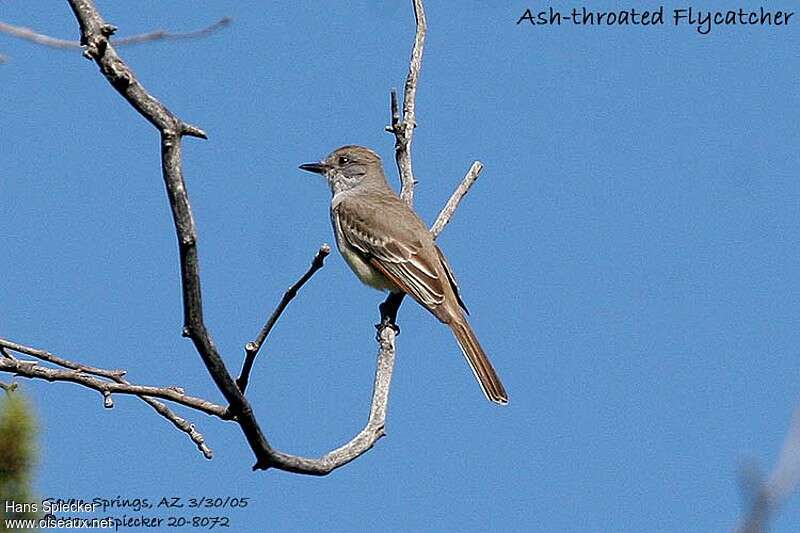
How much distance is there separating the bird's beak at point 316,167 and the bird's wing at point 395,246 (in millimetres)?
758

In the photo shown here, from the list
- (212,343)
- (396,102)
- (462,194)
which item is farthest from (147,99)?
(462,194)

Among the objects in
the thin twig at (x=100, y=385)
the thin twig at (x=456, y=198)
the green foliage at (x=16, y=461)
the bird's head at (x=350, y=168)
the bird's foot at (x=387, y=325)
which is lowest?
the green foliage at (x=16, y=461)

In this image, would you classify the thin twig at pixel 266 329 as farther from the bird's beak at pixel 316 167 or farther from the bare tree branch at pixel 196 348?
the bird's beak at pixel 316 167

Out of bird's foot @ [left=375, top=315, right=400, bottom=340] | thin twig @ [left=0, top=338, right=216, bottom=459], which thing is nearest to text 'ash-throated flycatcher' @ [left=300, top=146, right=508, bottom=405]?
bird's foot @ [left=375, top=315, right=400, bottom=340]

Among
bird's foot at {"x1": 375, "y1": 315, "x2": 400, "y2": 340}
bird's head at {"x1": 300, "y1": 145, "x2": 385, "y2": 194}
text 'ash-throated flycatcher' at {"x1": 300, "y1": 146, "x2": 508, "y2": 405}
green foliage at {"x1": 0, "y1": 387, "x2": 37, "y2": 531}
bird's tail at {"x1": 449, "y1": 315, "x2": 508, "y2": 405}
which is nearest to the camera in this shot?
green foliage at {"x1": 0, "y1": 387, "x2": 37, "y2": 531}

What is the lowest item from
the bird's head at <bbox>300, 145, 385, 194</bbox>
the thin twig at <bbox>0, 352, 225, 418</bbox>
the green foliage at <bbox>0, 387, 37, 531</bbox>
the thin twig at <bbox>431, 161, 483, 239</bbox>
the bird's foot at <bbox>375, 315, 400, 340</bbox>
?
the green foliage at <bbox>0, 387, 37, 531</bbox>

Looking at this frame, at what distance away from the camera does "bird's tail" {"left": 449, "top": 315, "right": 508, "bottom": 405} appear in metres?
6.97

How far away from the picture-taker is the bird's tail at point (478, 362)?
6.97 m

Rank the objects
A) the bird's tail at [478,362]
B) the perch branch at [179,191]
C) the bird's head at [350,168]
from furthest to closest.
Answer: the bird's head at [350,168] → the bird's tail at [478,362] → the perch branch at [179,191]

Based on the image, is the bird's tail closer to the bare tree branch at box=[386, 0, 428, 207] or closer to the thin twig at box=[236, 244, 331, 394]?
the bare tree branch at box=[386, 0, 428, 207]

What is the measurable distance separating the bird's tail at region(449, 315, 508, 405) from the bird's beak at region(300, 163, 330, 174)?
2390 millimetres

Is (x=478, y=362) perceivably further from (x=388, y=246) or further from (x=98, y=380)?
(x=98, y=380)

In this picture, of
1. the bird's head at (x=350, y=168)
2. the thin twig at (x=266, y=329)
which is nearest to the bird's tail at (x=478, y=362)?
the bird's head at (x=350, y=168)

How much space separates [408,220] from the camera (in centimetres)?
815
